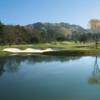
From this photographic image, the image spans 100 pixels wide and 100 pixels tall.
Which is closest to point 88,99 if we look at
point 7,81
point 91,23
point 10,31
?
point 7,81

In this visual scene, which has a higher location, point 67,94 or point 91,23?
point 91,23

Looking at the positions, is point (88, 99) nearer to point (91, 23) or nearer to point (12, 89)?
point (12, 89)

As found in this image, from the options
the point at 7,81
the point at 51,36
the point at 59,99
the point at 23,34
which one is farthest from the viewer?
the point at 51,36

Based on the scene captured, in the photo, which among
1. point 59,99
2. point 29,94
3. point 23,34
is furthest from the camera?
point 23,34

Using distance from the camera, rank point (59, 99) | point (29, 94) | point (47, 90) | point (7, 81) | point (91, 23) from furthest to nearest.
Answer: point (91, 23) → point (7, 81) → point (47, 90) → point (29, 94) → point (59, 99)

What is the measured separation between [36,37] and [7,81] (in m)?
99.4

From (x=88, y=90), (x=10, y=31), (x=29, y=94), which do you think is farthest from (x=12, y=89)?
(x=10, y=31)

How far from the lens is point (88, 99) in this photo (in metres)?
14.9

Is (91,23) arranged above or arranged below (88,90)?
above

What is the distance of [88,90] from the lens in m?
17.3

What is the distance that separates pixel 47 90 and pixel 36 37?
103236 millimetres

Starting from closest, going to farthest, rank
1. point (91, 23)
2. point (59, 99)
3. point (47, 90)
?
point (59, 99) < point (47, 90) < point (91, 23)

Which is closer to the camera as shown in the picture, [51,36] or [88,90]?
[88,90]

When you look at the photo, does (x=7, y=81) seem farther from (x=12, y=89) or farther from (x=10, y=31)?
(x=10, y=31)
